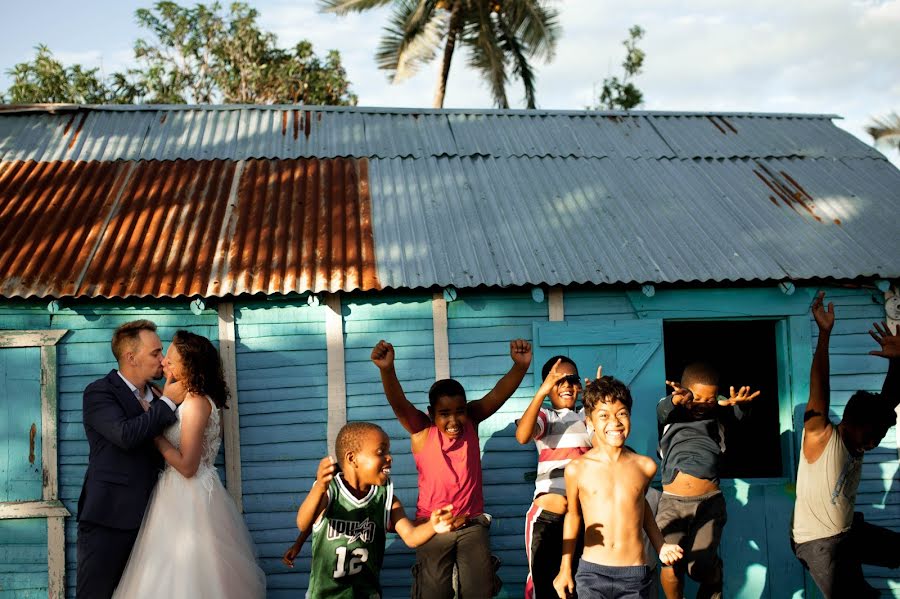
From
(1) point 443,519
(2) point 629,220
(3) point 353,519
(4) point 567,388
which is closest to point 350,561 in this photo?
(3) point 353,519

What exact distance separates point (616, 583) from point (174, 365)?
272 cm

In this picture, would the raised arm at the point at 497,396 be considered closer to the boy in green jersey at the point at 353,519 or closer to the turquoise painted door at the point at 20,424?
the boy in green jersey at the point at 353,519

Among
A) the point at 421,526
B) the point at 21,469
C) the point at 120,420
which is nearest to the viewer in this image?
the point at 421,526

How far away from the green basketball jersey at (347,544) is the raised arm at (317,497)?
0.10 metres

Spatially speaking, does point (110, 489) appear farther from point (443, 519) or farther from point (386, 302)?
point (386, 302)

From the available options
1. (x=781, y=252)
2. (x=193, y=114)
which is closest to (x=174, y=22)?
(x=193, y=114)

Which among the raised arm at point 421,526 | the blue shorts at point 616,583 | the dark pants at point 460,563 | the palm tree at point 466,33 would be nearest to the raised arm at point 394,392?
the dark pants at point 460,563

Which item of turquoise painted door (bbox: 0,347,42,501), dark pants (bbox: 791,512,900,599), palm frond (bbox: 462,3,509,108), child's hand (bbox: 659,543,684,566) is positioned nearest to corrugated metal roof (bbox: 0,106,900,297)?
turquoise painted door (bbox: 0,347,42,501)

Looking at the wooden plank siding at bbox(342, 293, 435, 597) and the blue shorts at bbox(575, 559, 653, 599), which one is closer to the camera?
the blue shorts at bbox(575, 559, 653, 599)

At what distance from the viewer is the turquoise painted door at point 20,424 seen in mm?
6395

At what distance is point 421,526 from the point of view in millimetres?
4039

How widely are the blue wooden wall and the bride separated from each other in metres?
1.31

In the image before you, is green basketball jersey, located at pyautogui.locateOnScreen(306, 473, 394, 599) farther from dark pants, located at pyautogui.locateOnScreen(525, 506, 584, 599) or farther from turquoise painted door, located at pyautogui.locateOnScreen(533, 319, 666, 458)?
turquoise painted door, located at pyautogui.locateOnScreen(533, 319, 666, 458)

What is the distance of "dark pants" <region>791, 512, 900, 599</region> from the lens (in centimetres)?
514
